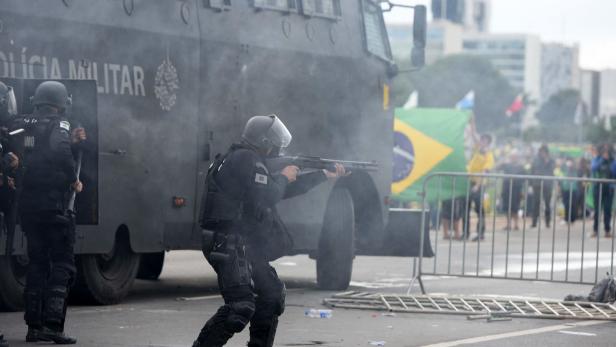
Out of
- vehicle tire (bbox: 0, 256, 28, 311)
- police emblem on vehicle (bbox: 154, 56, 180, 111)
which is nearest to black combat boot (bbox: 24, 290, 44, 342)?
vehicle tire (bbox: 0, 256, 28, 311)

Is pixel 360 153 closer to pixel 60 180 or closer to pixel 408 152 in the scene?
pixel 60 180

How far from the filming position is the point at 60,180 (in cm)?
959

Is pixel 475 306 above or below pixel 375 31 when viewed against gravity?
below

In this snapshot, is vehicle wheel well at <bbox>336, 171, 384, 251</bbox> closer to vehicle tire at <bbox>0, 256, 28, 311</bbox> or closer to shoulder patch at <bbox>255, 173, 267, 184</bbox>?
vehicle tire at <bbox>0, 256, 28, 311</bbox>

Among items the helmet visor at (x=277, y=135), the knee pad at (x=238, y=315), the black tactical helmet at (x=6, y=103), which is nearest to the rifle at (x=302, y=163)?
the helmet visor at (x=277, y=135)

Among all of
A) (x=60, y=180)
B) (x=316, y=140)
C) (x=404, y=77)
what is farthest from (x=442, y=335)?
(x=404, y=77)

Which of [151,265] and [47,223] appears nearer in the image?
[47,223]

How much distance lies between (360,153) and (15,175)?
17.2ft

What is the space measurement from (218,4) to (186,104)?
0.97 m

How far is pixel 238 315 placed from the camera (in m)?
7.86

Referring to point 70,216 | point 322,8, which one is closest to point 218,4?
point 322,8

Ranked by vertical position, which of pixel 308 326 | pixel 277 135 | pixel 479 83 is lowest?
pixel 308 326

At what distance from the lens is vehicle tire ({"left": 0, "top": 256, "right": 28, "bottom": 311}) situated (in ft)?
35.9

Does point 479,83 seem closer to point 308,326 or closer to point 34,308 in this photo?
point 308,326
